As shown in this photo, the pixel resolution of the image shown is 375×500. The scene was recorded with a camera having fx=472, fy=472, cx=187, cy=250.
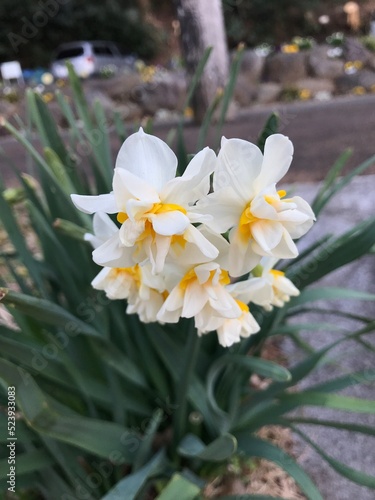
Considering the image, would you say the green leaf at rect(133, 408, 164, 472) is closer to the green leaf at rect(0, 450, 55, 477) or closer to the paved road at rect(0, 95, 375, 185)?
the green leaf at rect(0, 450, 55, 477)

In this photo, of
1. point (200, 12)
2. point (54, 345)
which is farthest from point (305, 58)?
point (54, 345)

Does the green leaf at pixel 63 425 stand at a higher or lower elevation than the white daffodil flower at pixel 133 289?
lower

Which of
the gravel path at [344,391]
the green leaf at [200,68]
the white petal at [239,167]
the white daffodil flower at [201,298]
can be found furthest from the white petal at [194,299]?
the gravel path at [344,391]

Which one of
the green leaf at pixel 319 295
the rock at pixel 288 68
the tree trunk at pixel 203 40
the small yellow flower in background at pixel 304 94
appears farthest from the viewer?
the rock at pixel 288 68

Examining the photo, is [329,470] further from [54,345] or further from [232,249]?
[232,249]

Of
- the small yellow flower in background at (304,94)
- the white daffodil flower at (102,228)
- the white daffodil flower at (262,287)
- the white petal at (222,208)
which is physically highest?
the white petal at (222,208)

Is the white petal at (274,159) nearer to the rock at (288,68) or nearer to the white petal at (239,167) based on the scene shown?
the white petal at (239,167)

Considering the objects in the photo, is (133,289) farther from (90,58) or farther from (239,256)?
(90,58)

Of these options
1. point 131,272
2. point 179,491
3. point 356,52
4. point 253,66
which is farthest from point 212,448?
→ point 356,52
